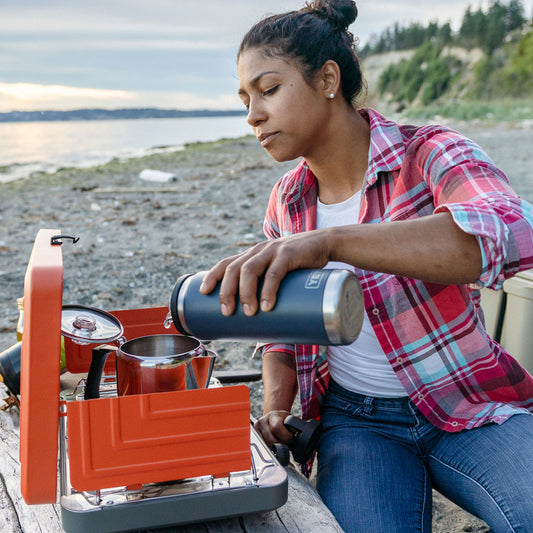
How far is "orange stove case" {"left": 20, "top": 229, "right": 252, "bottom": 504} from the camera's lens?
117 cm

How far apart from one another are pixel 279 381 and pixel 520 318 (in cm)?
117

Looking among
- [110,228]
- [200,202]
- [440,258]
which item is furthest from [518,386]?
[200,202]

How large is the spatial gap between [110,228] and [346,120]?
6.28 m

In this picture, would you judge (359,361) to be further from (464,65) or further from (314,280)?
(464,65)

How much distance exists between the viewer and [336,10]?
2.07 m

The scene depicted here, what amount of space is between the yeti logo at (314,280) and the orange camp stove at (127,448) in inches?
10.1

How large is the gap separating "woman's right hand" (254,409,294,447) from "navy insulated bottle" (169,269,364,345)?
0.81 metres

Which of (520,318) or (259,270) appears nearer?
(259,270)

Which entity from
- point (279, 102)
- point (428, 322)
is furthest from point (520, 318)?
point (279, 102)

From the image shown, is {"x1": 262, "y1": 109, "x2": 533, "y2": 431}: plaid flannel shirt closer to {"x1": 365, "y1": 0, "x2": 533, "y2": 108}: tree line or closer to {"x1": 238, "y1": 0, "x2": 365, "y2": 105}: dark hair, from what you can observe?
{"x1": 238, "y1": 0, "x2": 365, "y2": 105}: dark hair

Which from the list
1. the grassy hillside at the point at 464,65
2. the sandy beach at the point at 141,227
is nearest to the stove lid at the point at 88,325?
the sandy beach at the point at 141,227

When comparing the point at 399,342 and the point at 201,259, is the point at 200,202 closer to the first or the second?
the point at 201,259

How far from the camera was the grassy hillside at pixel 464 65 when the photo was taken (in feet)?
186

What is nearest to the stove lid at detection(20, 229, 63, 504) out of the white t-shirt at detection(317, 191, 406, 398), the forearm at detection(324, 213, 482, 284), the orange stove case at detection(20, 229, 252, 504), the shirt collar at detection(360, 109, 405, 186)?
the orange stove case at detection(20, 229, 252, 504)
